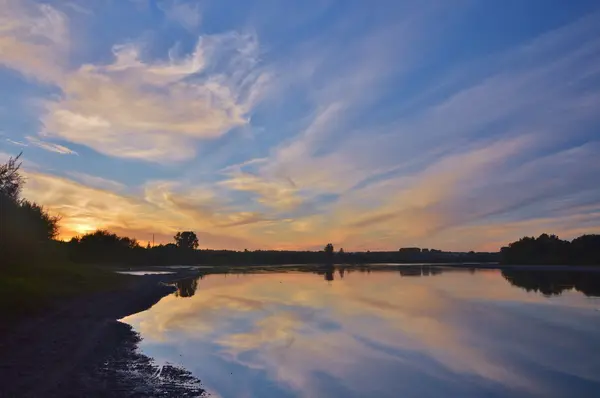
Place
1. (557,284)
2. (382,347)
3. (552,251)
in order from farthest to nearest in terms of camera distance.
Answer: (552,251) < (557,284) < (382,347)

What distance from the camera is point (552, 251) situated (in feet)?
490

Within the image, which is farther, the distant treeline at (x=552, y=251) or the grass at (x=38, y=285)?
the distant treeline at (x=552, y=251)

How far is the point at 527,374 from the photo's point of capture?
1752cm

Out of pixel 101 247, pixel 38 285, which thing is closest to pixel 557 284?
pixel 38 285

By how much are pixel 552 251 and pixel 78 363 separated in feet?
511

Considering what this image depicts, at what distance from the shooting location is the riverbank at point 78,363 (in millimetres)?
13430

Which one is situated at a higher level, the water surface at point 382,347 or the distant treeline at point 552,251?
the distant treeline at point 552,251

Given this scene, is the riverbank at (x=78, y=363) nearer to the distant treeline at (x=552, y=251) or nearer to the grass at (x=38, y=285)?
the grass at (x=38, y=285)

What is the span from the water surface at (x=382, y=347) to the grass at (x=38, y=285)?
18.1ft

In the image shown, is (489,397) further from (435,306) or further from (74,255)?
(74,255)

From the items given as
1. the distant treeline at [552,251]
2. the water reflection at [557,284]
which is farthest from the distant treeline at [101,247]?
the water reflection at [557,284]

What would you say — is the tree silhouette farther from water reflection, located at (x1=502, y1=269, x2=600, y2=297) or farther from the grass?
water reflection, located at (x1=502, y1=269, x2=600, y2=297)

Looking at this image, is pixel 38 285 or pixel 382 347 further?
pixel 38 285

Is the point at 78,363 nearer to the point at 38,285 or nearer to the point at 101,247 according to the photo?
the point at 38,285
